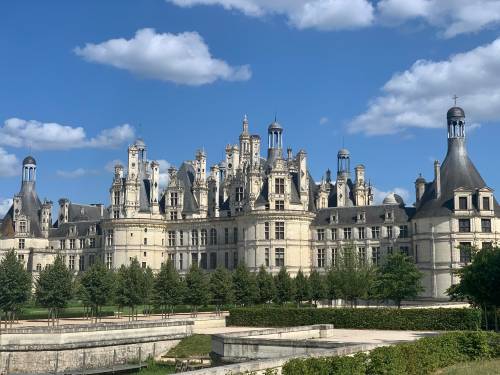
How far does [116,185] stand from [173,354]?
38018 mm

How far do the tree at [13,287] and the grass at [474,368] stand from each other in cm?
3422

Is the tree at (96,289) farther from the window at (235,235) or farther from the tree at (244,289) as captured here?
the window at (235,235)

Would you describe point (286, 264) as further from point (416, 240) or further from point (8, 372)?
point (8, 372)

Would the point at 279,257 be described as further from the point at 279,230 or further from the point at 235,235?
the point at 235,235

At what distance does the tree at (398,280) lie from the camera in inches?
2100

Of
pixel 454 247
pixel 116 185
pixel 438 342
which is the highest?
pixel 116 185

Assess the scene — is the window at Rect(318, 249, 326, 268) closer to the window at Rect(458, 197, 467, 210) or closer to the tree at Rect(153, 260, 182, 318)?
the window at Rect(458, 197, 467, 210)

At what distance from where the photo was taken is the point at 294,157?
73000 mm

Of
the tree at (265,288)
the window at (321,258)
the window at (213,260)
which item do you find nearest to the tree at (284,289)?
the tree at (265,288)

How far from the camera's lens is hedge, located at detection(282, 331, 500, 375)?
59.1ft

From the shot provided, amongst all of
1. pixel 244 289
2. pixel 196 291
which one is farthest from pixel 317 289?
pixel 196 291

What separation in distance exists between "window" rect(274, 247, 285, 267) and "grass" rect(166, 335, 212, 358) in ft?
81.7

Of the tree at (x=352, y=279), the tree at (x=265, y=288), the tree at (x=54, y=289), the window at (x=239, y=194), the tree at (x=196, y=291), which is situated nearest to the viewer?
the tree at (x=54, y=289)

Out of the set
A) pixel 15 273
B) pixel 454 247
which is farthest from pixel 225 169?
pixel 15 273
